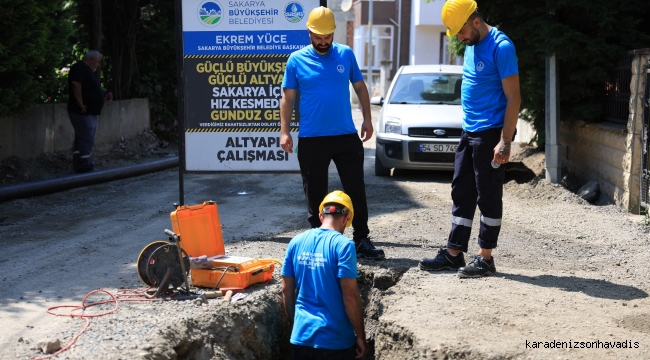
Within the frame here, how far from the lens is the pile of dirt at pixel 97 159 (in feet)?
35.9

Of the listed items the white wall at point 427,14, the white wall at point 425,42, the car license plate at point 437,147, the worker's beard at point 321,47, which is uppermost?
the white wall at point 427,14

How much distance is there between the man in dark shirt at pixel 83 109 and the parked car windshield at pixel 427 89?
4815mm

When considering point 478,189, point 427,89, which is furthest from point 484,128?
point 427,89

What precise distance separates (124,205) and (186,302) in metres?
4.48

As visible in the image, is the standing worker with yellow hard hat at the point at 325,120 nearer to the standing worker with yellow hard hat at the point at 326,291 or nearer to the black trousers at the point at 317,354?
the standing worker with yellow hard hat at the point at 326,291

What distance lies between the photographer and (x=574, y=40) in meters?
9.82

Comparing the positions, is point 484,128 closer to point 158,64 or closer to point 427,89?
point 427,89

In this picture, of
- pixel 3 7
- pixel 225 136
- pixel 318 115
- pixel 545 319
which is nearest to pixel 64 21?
pixel 3 7

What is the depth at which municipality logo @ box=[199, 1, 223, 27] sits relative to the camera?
7.30m

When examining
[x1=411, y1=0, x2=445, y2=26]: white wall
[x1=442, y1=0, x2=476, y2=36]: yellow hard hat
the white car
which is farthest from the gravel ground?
[x1=411, y1=0, x2=445, y2=26]: white wall

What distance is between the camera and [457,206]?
18.6ft

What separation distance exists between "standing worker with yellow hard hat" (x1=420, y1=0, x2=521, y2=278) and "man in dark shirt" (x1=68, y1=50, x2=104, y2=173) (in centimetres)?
762

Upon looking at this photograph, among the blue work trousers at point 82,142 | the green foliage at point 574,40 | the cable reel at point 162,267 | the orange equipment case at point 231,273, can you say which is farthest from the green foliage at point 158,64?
the cable reel at point 162,267

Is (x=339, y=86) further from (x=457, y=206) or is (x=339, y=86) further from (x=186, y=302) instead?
(x=186, y=302)
